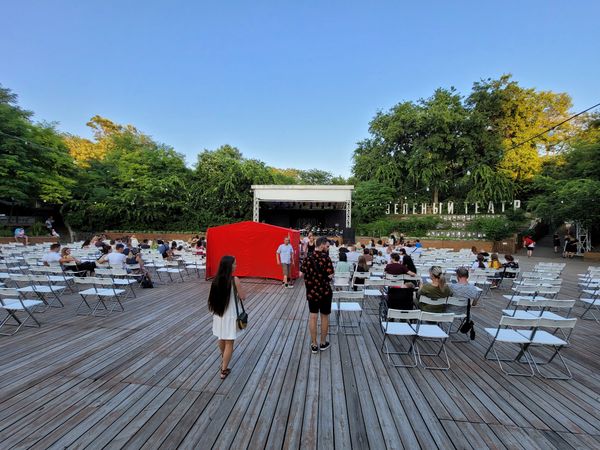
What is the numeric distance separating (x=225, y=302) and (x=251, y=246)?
19.5 ft

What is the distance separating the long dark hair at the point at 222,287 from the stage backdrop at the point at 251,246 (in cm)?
565

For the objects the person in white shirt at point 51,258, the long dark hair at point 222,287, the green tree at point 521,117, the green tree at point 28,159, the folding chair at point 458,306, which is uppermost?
the green tree at point 521,117

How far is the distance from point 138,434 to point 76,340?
103 inches

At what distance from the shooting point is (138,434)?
2342mm

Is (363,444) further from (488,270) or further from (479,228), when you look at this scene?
(479,228)

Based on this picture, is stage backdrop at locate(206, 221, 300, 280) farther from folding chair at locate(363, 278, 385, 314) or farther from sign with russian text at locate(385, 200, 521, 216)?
sign with russian text at locate(385, 200, 521, 216)

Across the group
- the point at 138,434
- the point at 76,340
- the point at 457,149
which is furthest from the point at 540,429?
the point at 457,149

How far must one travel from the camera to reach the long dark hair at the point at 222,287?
2.99m

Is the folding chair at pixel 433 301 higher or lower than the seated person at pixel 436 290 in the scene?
lower

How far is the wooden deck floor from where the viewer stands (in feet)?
7.72

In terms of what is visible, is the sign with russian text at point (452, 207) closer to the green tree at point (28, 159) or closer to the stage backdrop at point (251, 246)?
the stage backdrop at point (251, 246)

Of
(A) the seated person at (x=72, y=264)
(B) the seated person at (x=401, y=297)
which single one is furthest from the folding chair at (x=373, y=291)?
(A) the seated person at (x=72, y=264)

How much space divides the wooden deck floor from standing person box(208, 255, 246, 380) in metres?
0.49

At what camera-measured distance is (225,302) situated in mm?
3037
